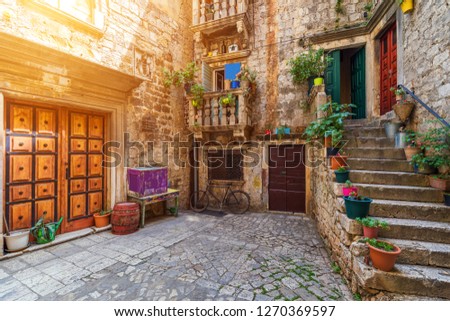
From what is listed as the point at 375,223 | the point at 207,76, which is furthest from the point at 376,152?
the point at 207,76

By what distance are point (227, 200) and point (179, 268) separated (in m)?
4.13

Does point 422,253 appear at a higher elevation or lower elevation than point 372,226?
lower

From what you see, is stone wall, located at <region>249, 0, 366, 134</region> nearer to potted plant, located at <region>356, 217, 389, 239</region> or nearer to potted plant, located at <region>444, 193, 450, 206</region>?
potted plant, located at <region>444, 193, 450, 206</region>

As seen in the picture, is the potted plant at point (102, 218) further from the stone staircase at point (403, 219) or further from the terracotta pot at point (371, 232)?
the terracotta pot at point (371, 232)

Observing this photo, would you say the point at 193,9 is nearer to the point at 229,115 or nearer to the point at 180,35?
the point at 180,35

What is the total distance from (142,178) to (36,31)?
3.45 metres

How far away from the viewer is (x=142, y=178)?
511cm

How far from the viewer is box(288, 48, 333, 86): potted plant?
6164mm

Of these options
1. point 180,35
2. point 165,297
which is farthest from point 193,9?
point 165,297

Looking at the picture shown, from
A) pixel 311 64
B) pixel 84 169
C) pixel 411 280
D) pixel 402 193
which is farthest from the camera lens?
pixel 311 64

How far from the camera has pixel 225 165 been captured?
741cm

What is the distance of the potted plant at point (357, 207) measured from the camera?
274 cm

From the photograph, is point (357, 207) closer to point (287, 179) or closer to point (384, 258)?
point (384, 258)

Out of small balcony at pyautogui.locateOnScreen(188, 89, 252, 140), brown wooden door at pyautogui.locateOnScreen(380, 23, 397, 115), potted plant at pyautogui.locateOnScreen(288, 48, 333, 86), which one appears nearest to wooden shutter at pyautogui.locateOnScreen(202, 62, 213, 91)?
small balcony at pyautogui.locateOnScreen(188, 89, 252, 140)
